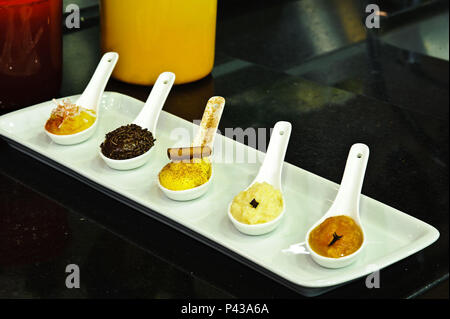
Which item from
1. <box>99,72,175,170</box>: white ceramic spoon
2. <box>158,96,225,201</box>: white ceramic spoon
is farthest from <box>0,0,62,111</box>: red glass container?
<box>158,96,225,201</box>: white ceramic spoon

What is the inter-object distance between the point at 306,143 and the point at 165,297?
441 millimetres

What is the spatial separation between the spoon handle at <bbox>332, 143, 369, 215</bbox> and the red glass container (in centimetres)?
53

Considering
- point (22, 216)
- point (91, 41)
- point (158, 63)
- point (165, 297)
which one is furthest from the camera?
point (91, 41)

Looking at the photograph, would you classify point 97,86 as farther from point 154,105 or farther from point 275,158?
point 275,158

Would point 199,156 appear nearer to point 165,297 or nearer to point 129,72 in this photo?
point 165,297

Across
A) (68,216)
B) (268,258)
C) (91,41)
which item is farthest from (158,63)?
(268,258)

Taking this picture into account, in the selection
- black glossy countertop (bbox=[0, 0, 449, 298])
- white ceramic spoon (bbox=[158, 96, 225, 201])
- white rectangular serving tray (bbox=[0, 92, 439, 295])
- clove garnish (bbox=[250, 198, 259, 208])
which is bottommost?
black glossy countertop (bbox=[0, 0, 449, 298])

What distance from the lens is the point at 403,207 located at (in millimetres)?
984

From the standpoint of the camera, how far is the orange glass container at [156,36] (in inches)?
47.0

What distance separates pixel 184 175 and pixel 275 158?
0.42 feet

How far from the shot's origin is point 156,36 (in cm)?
121

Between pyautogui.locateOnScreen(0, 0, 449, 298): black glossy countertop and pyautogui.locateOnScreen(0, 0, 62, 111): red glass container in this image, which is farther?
pyautogui.locateOnScreen(0, 0, 62, 111): red glass container

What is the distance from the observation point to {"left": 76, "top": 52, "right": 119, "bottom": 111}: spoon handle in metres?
1.14

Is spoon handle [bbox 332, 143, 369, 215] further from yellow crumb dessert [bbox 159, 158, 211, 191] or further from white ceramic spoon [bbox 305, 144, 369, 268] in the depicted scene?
yellow crumb dessert [bbox 159, 158, 211, 191]
